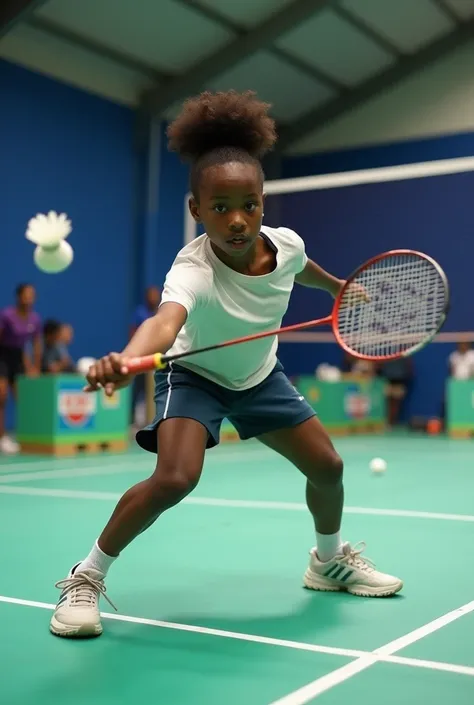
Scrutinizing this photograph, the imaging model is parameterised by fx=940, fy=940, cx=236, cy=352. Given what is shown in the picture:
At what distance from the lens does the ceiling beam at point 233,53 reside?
1341 cm

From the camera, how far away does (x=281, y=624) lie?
9.75 feet

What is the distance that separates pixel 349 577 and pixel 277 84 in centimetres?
Answer: 1333

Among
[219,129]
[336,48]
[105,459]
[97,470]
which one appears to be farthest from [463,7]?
[219,129]

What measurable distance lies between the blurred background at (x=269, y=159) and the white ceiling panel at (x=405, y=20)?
32 millimetres

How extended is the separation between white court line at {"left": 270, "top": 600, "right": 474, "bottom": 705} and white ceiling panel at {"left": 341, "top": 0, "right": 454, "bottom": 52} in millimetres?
12335

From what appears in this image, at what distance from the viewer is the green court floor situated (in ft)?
7.75

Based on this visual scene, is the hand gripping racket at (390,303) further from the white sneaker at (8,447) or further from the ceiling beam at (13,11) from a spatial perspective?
the ceiling beam at (13,11)

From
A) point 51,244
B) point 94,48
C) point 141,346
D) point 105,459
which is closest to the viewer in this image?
point 141,346

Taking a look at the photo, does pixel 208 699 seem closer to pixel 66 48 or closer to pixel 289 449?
pixel 289 449

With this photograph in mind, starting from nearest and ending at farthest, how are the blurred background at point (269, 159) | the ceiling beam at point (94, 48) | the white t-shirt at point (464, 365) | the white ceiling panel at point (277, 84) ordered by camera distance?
the ceiling beam at point (94, 48) < the blurred background at point (269, 159) < the white t-shirt at point (464, 365) < the white ceiling panel at point (277, 84)

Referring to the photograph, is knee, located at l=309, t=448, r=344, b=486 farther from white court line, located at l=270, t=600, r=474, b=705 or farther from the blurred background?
the blurred background

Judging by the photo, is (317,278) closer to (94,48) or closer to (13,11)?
(13,11)

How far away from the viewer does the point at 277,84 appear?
51.3 feet

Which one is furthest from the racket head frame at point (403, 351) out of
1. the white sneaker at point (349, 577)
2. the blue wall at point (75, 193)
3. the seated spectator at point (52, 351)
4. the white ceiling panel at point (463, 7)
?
the white ceiling panel at point (463, 7)
